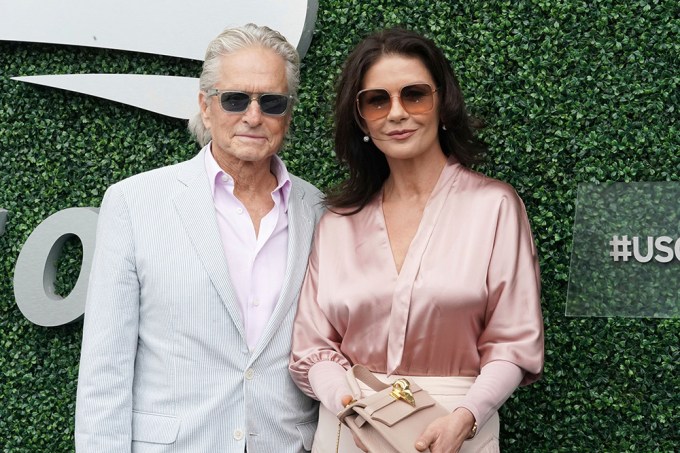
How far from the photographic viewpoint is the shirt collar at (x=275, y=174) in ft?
9.34

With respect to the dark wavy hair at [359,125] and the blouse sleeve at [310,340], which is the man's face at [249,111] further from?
the blouse sleeve at [310,340]

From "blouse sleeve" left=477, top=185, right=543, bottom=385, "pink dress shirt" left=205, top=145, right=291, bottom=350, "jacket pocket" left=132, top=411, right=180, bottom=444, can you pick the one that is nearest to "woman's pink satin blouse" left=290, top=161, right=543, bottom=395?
"blouse sleeve" left=477, top=185, right=543, bottom=385

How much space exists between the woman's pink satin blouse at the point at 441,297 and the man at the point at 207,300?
0.13 m

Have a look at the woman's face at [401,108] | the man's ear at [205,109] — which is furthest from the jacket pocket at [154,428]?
the woman's face at [401,108]

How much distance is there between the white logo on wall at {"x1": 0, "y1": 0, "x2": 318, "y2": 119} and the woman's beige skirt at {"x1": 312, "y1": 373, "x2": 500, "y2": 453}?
1.79 metres

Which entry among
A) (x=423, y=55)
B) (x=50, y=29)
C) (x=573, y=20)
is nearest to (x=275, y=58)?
(x=423, y=55)

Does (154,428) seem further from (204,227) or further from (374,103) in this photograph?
(374,103)

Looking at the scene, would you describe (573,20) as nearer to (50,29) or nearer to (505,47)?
(505,47)

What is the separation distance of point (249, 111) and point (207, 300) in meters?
0.59

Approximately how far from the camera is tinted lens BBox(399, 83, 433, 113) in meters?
2.73

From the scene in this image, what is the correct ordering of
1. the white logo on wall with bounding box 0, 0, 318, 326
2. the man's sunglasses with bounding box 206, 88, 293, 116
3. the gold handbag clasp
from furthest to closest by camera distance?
the white logo on wall with bounding box 0, 0, 318, 326 < the man's sunglasses with bounding box 206, 88, 293, 116 < the gold handbag clasp

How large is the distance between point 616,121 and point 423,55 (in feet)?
3.66

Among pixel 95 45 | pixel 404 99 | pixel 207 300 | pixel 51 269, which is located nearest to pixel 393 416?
pixel 207 300

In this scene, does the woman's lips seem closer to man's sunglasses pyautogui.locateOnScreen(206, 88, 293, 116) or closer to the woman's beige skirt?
man's sunglasses pyautogui.locateOnScreen(206, 88, 293, 116)
